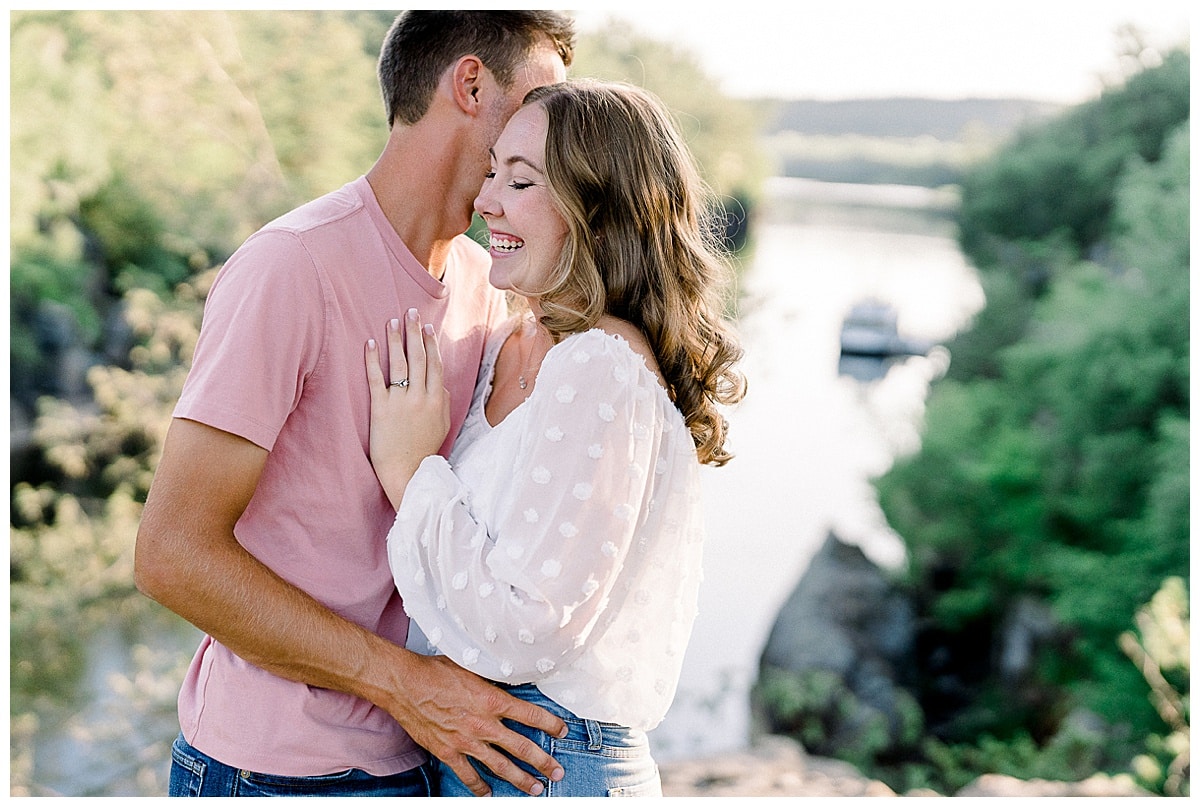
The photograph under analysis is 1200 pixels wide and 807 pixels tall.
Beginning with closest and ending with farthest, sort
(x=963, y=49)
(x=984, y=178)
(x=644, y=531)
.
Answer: (x=644, y=531) → (x=963, y=49) → (x=984, y=178)

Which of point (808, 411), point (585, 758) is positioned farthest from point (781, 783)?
point (808, 411)

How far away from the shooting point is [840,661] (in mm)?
8625

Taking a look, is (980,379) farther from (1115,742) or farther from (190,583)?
(190,583)

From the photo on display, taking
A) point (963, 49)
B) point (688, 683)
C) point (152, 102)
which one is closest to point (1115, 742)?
point (688, 683)

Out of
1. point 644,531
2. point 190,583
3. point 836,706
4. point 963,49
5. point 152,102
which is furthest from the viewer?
point 963,49

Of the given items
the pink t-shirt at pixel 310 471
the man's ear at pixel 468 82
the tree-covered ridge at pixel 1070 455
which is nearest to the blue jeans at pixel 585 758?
the pink t-shirt at pixel 310 471

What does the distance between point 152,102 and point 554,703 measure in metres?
6.42

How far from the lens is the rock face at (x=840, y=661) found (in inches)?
314

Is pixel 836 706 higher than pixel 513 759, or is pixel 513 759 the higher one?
pixel 513 759

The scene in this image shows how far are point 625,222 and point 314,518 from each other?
24.7 inches

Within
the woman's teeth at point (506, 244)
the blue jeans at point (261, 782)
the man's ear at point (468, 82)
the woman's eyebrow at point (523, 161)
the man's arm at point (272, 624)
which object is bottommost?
the blue jeans at point (261, 782)

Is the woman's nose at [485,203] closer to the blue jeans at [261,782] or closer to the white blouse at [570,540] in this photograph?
the white blouse at [570,540]

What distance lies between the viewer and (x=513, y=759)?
1.59m

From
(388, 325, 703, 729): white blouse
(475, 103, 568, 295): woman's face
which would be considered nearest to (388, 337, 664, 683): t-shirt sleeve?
(388, 325, 703, 729): white blouse
